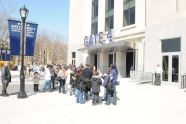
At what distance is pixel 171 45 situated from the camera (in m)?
24.5

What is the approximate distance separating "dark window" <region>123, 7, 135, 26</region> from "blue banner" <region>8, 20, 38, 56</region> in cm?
1703

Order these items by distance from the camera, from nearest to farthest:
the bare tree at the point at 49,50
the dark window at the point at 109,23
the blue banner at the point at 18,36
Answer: the blue banner at the point at 18,36 → the dark window at the point at 109,23 → the bare tree at the point at 49,50

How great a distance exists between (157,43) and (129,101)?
12.7 m

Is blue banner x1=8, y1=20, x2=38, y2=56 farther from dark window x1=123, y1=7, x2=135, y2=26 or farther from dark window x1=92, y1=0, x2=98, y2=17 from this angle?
dark window x1=92, y1=0, x2=98, y2=17

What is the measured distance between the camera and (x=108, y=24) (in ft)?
125

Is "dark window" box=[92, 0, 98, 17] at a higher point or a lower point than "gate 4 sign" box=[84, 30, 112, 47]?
higher

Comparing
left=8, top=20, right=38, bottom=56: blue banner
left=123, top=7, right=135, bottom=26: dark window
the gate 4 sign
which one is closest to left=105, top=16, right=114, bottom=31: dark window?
the gate 4 sign

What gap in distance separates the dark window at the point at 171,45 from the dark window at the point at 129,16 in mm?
7741

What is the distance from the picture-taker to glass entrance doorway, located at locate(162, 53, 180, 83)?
2383cm

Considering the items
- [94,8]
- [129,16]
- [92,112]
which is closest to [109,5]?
[94,8]

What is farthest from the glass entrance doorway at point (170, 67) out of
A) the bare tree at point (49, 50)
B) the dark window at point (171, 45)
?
the bare tree at point (49, 50)

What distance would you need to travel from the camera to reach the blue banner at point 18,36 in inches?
673

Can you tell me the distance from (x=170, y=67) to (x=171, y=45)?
178 centimetres

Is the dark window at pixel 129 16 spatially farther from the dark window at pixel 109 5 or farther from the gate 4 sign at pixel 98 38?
the dark window at pixel 109 5
